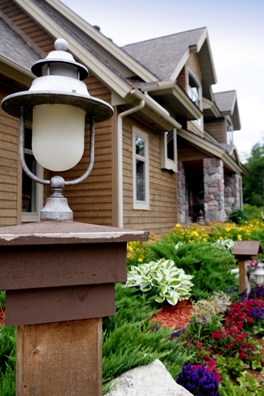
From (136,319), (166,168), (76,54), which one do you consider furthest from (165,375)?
(166,168)

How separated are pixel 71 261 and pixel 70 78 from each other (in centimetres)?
76

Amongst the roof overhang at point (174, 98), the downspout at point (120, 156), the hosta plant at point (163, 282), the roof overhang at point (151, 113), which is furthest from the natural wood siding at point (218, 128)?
the hosta plant at point (163, 282)

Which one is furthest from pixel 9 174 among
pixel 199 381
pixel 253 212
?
pixel 253 212

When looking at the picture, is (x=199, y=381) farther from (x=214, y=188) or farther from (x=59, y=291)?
(x=214, y=188)

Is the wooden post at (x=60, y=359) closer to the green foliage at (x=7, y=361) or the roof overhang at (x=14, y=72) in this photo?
the green foliage at (x=7, y=361)

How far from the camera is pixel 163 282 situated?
352cm

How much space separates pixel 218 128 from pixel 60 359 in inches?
646

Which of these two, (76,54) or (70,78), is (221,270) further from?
(76,54)

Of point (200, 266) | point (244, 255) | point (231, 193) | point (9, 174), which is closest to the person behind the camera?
point (244, 255)

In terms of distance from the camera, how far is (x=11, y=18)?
7.75 meters

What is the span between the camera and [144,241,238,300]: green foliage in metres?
3.93

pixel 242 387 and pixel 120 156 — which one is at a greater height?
pixel 120 156

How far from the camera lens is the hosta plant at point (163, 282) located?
3.44 m

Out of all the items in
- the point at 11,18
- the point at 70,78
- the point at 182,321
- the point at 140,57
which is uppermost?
the point at 140,57
